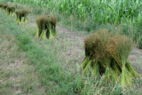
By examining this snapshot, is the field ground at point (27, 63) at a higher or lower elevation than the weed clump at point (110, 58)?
lower

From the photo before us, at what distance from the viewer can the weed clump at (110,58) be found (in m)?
4.07

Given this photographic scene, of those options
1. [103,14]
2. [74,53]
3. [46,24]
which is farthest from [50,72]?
[103,14]

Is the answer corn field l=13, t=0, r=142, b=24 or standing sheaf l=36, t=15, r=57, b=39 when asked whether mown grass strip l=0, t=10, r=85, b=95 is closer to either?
standing sheaf l=36, t=15, r=57, b=39

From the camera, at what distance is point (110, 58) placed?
13.8 feet

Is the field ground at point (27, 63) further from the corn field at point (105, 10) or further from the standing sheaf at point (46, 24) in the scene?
the corn field at point (105, 10)

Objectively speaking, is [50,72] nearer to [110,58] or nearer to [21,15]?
[110,58]

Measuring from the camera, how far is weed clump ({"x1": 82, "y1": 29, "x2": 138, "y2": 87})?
13.4 feet

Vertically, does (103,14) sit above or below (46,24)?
above

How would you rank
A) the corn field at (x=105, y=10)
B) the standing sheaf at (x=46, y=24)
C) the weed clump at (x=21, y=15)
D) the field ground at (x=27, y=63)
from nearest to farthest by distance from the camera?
Result: the field ground at (x=27, y=63), the standing sheaf at (x=46, y=24), the corn field at (x=105, y=10), the weed clump at (x=21, y=15)

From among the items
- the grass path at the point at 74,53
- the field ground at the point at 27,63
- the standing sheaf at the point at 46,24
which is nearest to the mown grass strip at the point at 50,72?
the field ground at the point at 27,63

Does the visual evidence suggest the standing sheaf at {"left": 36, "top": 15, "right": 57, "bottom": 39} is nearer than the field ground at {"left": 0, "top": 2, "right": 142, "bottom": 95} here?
No

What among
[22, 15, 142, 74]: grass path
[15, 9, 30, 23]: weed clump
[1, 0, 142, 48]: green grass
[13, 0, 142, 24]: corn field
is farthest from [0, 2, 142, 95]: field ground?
[15, 9, 30, 23]: weed clump

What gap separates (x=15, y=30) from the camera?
8.11 metres

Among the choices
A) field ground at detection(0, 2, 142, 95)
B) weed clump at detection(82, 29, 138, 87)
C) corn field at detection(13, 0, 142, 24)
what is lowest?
field ground at detection(0, 2, 142, 95)
